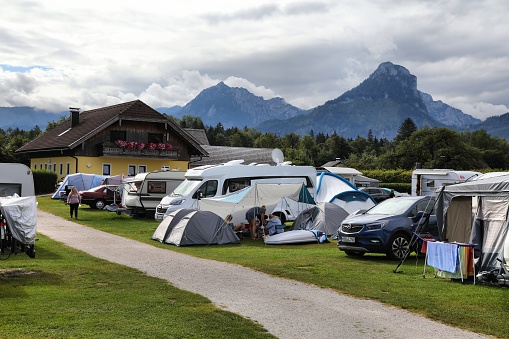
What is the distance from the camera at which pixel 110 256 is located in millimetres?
16688

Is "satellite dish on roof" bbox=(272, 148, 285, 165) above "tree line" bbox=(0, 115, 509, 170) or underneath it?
underneath

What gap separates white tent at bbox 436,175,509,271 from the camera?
12.9 m

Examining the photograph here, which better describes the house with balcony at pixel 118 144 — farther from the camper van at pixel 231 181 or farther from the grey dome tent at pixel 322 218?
the grey dome tent at pixel 322 218

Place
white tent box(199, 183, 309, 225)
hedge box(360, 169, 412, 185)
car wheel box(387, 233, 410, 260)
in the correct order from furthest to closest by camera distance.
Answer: hedge box(360, 169, 412, 185) → white tent box(199, 183, 309, 225) → car wheel box(387, 233, 410, 260)

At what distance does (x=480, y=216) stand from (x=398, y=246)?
10.2 ft

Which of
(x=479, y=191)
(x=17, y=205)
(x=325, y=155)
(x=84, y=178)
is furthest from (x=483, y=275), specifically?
(x=325, y=155)

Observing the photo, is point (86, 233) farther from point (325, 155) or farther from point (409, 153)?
point (325, 155)

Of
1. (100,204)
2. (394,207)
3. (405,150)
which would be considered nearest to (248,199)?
(394,207)

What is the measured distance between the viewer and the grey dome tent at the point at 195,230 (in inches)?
791

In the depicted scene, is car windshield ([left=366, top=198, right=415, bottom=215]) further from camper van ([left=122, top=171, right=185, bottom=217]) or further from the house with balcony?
the house with balcony

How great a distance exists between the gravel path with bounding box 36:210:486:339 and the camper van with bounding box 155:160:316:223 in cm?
870

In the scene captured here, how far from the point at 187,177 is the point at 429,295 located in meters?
17.3

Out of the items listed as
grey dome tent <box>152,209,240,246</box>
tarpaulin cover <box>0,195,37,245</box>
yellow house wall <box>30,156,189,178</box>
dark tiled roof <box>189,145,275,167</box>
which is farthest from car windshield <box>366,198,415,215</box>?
dark tiled roof <box>189,145,275,167</box>

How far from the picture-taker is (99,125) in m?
50.7
